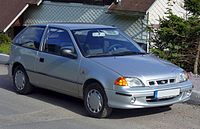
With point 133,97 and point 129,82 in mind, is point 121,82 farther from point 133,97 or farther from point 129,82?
point 133,97

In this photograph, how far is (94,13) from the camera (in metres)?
20.5

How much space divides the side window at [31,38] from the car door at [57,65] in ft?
0.87

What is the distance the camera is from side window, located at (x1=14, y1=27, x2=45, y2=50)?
372 inches

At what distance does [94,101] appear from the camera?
25.7 ft

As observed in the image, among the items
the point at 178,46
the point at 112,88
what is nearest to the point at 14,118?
the point at 112,88

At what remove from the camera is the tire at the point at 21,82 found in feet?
31.6

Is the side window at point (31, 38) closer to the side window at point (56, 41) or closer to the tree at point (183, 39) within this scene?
the side window at point (56, 41)

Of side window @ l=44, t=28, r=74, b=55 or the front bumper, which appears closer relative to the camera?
the front bumper

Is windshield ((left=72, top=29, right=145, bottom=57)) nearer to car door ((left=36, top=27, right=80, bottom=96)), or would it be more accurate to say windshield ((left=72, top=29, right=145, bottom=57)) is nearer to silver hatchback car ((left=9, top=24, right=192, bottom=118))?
silver hatchback car ((left=9, top=24, right=192, bottom=118))

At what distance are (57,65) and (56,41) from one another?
553 millimetres

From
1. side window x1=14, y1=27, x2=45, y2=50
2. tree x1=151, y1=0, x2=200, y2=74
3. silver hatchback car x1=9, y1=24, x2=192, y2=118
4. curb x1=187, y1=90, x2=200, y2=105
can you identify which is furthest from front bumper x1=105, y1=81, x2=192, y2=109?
tree x1=151, y1=0, x2=200, y2=74

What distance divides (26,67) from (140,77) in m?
2.95

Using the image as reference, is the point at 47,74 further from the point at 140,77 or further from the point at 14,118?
the point at 140,77

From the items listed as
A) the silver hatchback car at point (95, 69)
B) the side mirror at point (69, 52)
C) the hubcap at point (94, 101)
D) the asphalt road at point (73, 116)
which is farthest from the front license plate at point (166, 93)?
the side mirror at point (69, 52)
